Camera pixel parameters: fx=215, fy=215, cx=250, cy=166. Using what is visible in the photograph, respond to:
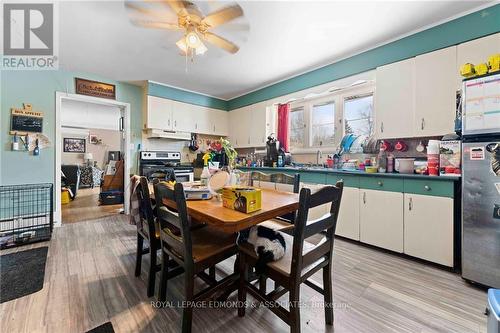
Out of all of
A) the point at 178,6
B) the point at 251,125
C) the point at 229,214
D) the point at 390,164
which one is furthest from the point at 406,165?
the point at 251,125

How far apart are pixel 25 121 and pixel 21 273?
7.38 ft

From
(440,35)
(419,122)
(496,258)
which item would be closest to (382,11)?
(440,35)

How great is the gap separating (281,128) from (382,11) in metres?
2.21

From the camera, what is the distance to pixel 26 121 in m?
3.05

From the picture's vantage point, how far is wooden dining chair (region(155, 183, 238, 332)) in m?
1.13

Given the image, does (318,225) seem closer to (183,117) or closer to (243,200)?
(243,200)

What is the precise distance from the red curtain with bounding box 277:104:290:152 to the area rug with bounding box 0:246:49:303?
349cm

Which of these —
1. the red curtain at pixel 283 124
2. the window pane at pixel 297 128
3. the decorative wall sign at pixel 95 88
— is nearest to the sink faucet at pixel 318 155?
the window pane at pixel 297 128

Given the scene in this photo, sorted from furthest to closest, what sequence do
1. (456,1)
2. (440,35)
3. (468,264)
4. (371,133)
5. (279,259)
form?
1. (371,133)
2. (440,35)
3. (456,1)
4. (468,264)
5. (279,259)

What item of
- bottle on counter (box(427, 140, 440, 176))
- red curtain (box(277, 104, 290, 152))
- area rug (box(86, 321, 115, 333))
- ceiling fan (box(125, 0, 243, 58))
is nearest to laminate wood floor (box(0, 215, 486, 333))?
area rug (box(86, 321, 115, 333))

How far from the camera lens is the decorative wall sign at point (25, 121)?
117 inches

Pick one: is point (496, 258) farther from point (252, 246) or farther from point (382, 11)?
point (382, 11)

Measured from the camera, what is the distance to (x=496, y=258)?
1.59m

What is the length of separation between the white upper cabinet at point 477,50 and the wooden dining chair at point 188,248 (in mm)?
2619
